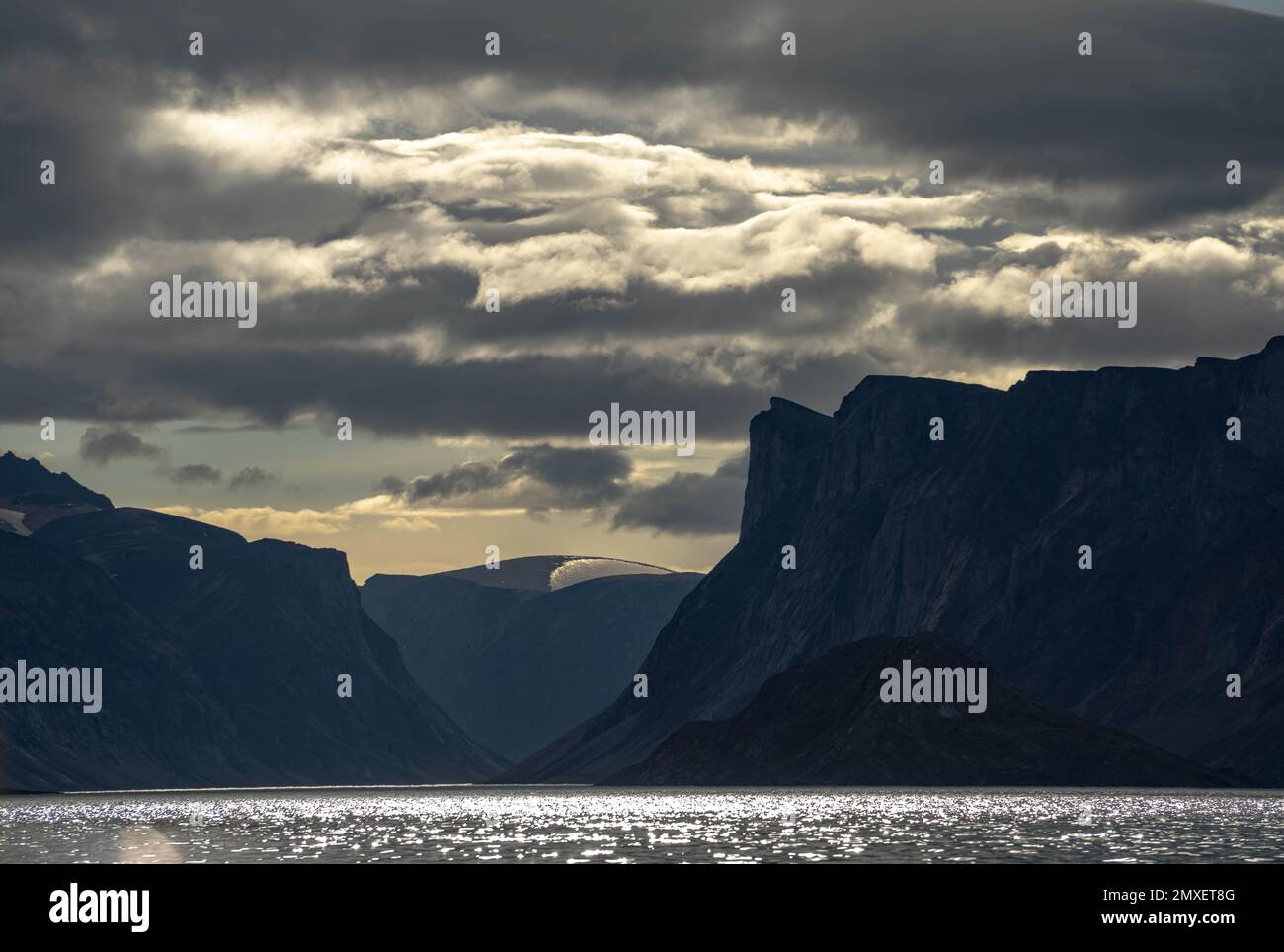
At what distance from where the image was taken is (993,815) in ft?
550

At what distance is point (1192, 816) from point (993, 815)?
57.7 feet

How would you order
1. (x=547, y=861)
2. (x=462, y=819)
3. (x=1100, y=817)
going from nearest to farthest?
(x=547, y=861)
(x=1100, y=817)
(x=462, y=819)

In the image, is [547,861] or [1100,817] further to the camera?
[1100,817]
